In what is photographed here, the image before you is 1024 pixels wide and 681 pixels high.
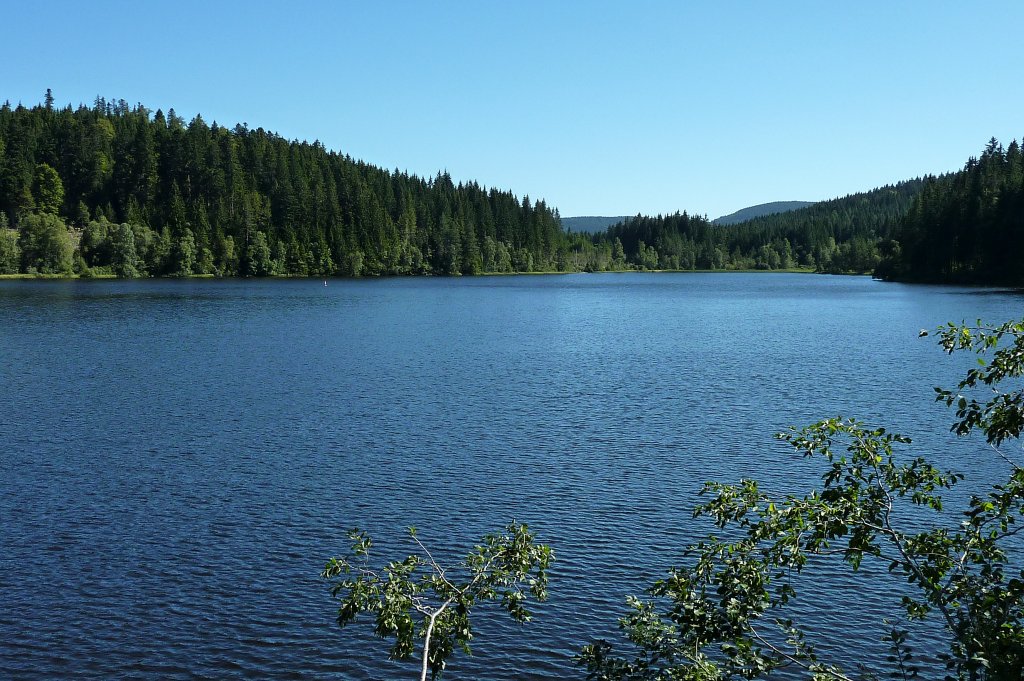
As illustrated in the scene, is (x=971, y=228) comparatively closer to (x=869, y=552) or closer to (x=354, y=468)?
(x=354, y=468)

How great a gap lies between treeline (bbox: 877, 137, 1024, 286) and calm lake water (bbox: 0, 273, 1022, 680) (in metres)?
92.6

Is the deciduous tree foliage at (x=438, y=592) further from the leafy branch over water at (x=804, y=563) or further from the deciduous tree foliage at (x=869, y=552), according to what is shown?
the deciduous tree foliage at (x=869, y=552)

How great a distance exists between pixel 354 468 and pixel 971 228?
161557mm

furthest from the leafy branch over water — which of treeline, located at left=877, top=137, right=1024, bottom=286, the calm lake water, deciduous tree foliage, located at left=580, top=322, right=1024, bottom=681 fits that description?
treeline, located at left=877, top=137, right=1024, bottom=286

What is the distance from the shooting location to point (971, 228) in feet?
529

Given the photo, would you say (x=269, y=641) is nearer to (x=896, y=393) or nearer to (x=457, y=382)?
(x=457, y=382)

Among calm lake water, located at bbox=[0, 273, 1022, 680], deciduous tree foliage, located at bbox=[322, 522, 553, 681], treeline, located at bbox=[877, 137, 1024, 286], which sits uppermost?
treeline, located at bbox=[877, 137, 1024, 286]

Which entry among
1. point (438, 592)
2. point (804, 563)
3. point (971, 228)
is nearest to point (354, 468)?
point (438, 592)

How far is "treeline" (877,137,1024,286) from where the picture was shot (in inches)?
5935

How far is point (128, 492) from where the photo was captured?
94.2 ft

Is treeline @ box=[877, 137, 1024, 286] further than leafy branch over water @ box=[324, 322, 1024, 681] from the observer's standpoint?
Yes

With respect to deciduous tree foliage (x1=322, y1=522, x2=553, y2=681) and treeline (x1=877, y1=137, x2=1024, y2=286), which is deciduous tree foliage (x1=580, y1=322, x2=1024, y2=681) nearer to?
deciduous tree foliage (x1=322, y1=522, x2=553, y2=681)

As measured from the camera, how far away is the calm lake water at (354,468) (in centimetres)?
1883

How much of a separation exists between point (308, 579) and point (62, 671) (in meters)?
6.00
